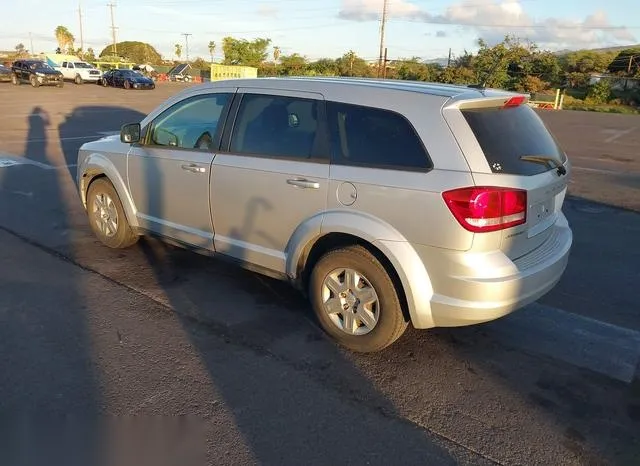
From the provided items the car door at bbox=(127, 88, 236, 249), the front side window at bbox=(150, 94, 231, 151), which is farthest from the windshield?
the front side window at bbox=(150, 94, 231, 151)

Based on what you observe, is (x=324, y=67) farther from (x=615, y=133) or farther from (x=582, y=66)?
(x=615, y=133)

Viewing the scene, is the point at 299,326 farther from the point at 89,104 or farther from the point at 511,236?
the point at 89,104

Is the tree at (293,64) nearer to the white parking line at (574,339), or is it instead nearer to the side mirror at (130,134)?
the side mirror at (130,134)

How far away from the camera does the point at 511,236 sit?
318 centimetres

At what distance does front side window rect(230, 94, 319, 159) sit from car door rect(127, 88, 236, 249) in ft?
0.75

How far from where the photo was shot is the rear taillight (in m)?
3.02

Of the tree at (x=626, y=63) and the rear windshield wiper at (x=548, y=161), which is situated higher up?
the tree at (x=626, y=63)

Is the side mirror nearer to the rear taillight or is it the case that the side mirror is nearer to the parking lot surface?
the parking lot surface

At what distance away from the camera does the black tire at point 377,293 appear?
3383 mm

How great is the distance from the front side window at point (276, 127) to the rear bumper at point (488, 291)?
1.31 metres

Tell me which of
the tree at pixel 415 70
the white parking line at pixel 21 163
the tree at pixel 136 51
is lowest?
the white parking line at pixel 21 163

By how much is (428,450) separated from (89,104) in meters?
25.3

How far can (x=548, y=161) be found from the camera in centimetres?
349

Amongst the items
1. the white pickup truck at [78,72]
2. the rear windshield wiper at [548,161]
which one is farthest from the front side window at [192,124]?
the white pickup truck at [78,72]
